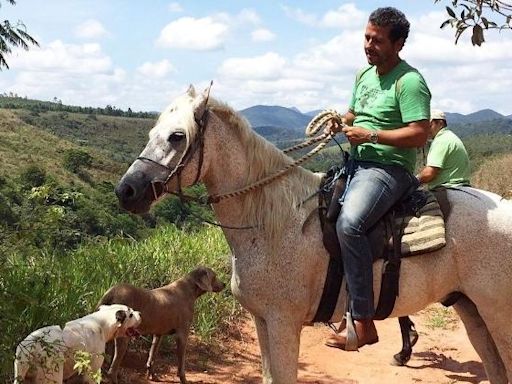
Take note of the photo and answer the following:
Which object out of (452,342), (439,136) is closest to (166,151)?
(439,136)

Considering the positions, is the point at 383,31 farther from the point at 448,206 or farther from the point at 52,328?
the point at 52,328

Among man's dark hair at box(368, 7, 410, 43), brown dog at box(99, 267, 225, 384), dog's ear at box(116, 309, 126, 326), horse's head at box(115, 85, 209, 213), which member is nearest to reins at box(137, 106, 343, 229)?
horse's head at box(115, 85, 209, 213)

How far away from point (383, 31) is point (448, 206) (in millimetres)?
1135

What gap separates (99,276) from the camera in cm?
629

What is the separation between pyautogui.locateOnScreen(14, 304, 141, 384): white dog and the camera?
3.56 m

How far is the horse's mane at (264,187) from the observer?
3.51 meters

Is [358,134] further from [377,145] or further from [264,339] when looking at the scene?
[264,339]

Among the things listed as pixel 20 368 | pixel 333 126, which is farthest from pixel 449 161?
pixel 20 368

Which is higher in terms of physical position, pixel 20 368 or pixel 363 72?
pixel 363 72

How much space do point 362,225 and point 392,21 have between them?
122cm

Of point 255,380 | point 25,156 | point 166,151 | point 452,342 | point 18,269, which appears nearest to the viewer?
point 166,151

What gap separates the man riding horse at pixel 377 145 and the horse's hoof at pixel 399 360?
3077 millimetres

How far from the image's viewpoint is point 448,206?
3.67 m

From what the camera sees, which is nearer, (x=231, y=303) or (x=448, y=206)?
(x=448, y=206)
